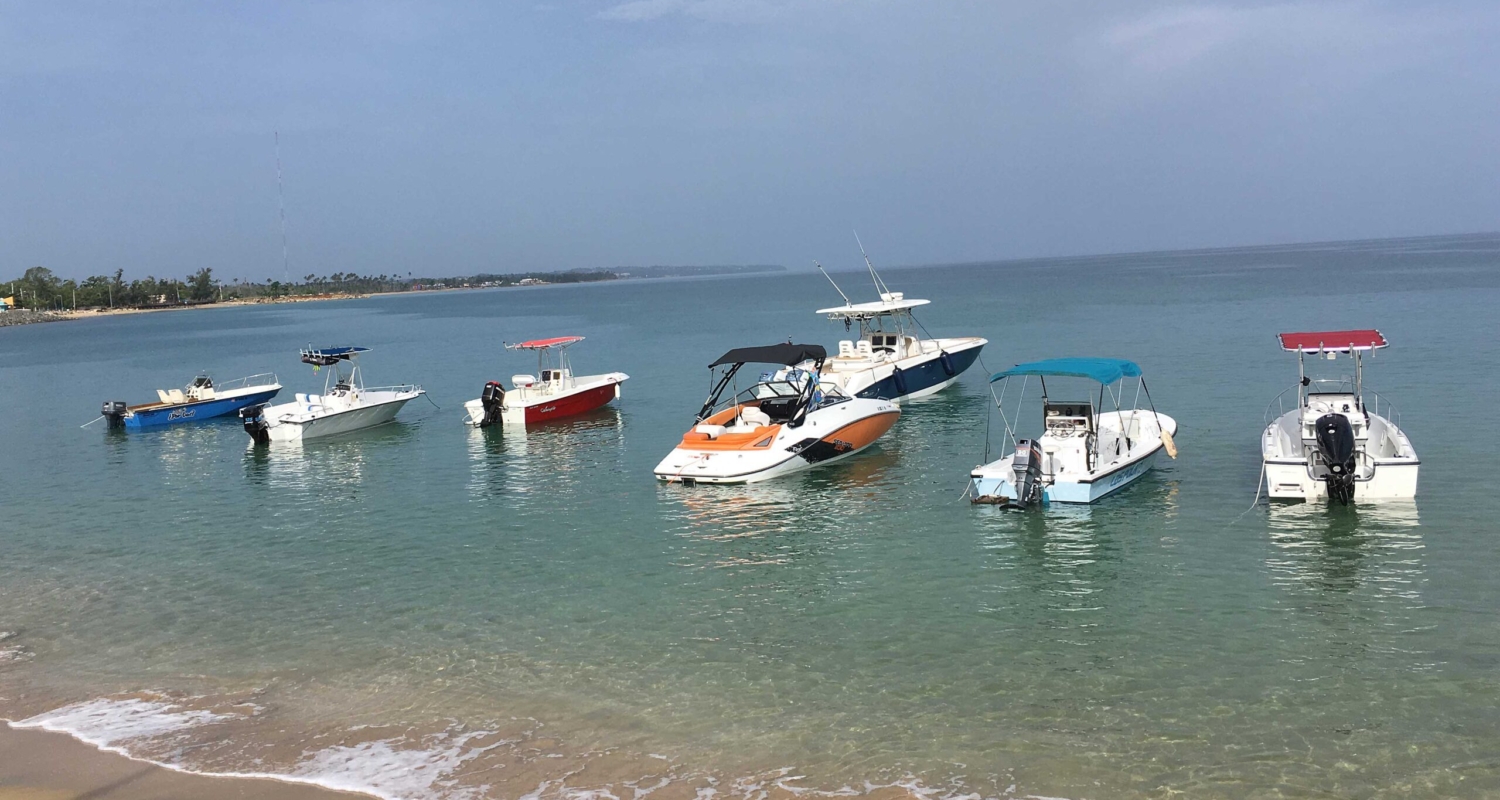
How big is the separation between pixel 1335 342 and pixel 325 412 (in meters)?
26.7

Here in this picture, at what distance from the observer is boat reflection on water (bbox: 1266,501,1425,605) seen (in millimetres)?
13550

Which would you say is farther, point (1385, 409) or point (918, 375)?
point (918, 375)

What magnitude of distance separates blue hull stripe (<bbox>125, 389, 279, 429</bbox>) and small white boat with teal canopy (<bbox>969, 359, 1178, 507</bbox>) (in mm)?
29405

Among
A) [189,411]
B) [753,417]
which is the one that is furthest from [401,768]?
[189,411]

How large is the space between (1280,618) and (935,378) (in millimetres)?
22109

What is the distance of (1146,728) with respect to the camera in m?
9.52

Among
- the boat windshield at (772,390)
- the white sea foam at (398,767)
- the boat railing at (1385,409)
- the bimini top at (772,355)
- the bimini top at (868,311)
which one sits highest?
the bimini top at (868,311)

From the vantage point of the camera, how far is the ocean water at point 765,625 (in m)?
9.13

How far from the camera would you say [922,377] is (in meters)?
33.6

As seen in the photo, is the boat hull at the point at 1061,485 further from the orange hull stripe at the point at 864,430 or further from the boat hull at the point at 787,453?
the orange hull stripe at the point at 864,430

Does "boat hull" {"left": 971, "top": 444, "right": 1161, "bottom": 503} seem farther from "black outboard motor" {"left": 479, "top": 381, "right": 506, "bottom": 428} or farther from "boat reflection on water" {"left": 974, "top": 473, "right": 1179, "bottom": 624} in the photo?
"black outboard motor" {"left": 479, "top": 381, "right": 506, "bottom": 428}

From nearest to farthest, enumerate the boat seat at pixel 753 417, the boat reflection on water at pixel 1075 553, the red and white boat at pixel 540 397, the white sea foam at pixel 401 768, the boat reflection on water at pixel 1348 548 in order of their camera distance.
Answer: the white sea foam at pixel 401 768 → the boat reflection on water at pixel 1075 553 → the boat reflection on water at pixel 1348 548 → the boat seat at pixel 753 417 → the red and white boat at pixel 540 397

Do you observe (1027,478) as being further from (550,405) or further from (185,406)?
(185,406)

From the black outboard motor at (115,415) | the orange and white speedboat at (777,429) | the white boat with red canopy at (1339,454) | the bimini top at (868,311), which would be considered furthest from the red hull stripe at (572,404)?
the white boat with red canopy at (1339,454)
